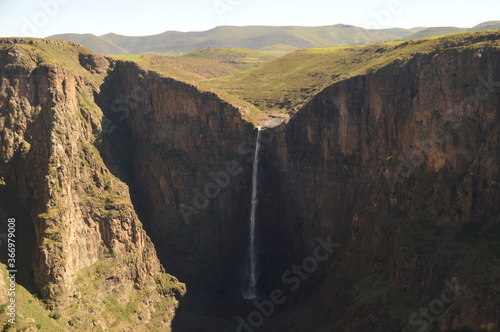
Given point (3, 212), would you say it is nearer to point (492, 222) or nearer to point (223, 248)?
point (223, 248)

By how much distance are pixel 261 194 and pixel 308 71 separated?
42881mm

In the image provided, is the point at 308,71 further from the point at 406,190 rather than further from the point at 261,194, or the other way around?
the point at 406,190

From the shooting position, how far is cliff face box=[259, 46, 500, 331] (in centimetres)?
7181

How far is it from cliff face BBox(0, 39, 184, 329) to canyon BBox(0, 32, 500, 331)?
0.26 m

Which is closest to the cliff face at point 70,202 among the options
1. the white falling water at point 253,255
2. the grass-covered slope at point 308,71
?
the white falling water at point 253,255

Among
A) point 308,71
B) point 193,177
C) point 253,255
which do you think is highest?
point 308,71

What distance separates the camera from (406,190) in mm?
82562

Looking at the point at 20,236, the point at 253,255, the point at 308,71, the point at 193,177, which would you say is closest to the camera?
the point at 20,236

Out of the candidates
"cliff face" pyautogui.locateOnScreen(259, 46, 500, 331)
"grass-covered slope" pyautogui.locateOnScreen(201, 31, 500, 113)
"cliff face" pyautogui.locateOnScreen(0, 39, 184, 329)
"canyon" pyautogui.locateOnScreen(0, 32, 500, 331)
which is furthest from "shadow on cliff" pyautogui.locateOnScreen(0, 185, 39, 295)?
"grass-covered slope" pyautogui.locateOnScreen(201, 31, 500, 113)

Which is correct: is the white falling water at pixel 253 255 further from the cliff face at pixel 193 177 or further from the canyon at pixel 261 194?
the cliff face at pixel 193 177

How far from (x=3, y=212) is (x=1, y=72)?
25961 mm

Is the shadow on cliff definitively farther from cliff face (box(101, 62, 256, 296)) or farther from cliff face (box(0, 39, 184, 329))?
cliff face (box(101, 62, 256, 296))

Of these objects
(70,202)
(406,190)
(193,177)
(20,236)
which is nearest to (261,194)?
(193,177)

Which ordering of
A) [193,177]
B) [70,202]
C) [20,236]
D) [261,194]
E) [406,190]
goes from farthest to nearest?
[193,177]
[261,194]
[70,202]
[20,236]
[406,190]
